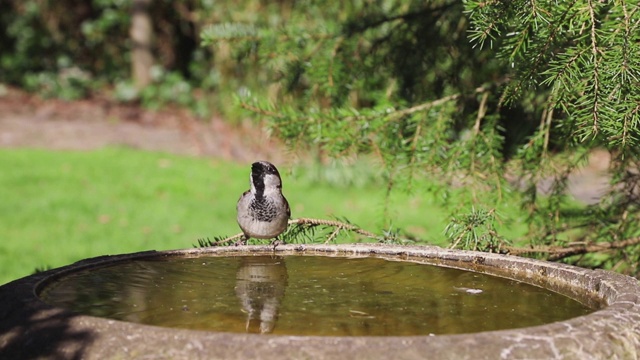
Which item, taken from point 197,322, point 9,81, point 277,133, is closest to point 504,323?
point 197,322

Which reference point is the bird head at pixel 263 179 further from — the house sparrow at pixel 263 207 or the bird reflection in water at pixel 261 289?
the bird reflection in water at pixel 261 289

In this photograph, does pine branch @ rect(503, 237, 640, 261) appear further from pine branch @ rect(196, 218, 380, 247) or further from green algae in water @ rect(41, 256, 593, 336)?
green algae in water @ rect(41, 256, 593, 336)

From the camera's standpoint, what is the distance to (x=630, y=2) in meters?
2.39

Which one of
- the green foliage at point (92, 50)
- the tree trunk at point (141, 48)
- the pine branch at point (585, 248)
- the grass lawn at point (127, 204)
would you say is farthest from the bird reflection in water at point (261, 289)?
the tree trunk at point (141, 48)

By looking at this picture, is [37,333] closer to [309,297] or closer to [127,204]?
[309,297]

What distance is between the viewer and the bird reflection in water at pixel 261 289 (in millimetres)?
1926

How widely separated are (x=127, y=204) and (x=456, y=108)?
5.27 m

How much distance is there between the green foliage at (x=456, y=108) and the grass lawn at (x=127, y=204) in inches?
87.7

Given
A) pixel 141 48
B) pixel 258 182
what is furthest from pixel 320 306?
pixel 141 48

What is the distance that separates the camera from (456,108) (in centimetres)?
343

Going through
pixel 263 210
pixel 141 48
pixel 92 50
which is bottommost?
pixel 263 210

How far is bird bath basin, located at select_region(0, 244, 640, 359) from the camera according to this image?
5.25ft

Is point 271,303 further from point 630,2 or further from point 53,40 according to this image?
point 53,40

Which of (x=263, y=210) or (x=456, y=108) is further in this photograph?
(x=456, y=108)
